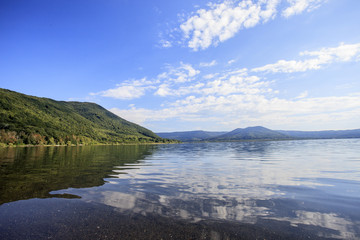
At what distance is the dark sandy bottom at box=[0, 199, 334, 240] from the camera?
746 cm

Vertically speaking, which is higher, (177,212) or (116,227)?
(116,227)

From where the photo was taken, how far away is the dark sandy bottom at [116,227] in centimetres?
746

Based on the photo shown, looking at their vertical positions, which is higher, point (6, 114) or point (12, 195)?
point (6, 114)

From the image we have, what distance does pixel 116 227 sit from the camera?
8.20 meters

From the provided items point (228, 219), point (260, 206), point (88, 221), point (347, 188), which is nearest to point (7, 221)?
point (88, 221)

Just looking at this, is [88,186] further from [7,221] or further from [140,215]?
[140,215]

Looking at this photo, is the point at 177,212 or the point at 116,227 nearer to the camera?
the point at 116,227

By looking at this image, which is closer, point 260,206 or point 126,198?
point 260,206

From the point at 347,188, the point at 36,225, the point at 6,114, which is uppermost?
the point at 6,114

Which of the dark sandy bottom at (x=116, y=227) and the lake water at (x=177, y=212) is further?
the lake water at (x=177, y=212)

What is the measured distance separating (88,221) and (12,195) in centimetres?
808

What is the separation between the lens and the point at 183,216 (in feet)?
31.3

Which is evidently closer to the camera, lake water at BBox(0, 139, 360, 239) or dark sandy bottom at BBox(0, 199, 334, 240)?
dark sandy bottom at BBox(0, 199, 334, 240)

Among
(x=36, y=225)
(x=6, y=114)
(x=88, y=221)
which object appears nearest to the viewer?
(x=36, y=225)
